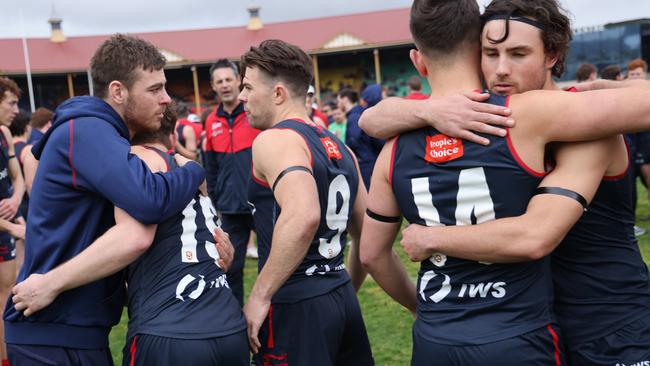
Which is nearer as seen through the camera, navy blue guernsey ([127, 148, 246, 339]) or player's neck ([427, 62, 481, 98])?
player's neck ([427, 62, 481, 98])

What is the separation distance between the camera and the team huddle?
6.57 feet

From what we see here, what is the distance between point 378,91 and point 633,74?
12.3 feet

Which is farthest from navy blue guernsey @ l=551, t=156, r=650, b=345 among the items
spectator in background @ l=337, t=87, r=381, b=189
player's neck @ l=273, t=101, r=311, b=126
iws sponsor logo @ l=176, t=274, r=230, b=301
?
spectator in background @ l=337, t=87, r=381, b=189

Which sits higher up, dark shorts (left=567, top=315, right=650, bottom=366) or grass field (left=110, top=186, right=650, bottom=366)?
dark shorts (left=567, top=315, right=650, bottom=366)

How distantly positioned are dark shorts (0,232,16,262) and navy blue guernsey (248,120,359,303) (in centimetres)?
300

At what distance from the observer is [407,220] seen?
236cm

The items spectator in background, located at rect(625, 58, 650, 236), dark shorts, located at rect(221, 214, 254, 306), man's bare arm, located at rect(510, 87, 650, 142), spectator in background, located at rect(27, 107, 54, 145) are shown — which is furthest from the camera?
spectator in background, located at rect(27, 107, 54, 145)

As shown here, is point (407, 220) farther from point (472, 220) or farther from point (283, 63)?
point (283, 63)

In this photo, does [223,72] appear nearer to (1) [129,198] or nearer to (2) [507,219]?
(1) [129,198]

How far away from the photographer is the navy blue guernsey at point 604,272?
7.07ft

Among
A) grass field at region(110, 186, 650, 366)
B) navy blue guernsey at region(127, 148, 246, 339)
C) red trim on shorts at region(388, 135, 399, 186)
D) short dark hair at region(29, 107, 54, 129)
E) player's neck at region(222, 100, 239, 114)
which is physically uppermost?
short dark hair at region(29, 107, 54, 129)

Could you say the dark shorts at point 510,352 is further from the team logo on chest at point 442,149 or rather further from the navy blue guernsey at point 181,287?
the navy blue guernsey at point 181,287

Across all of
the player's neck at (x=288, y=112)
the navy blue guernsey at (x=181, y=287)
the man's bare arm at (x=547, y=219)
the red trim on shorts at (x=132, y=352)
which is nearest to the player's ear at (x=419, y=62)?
the man's bare arm at (x=547, y=219)

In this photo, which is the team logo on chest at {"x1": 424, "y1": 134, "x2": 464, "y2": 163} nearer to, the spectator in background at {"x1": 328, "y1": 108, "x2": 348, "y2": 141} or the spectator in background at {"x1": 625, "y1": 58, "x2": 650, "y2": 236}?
the spectator in background at {"x1": 625, "y1": 58, "x2": 650, "y2": 236}
